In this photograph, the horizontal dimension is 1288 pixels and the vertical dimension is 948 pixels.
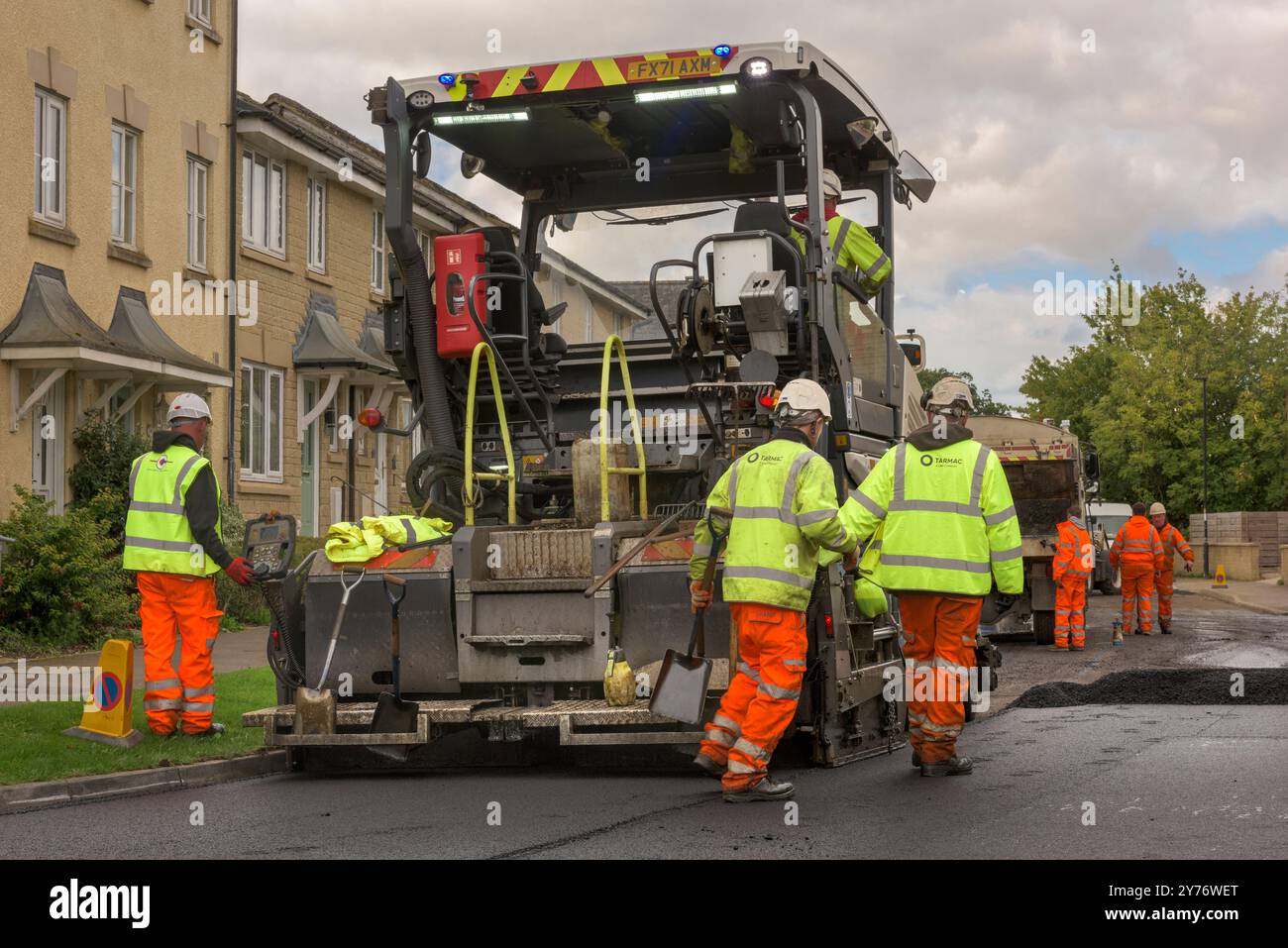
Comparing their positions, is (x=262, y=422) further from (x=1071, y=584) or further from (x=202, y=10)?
(x=1071, y=584)

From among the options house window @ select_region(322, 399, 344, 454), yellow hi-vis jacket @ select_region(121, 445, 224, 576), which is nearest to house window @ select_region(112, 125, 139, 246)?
house window @ select_region(322, 399, 344, 454)

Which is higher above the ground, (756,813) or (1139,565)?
(1139,565)

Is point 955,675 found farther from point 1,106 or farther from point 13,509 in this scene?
point 1,106

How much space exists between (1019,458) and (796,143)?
12.6 metres

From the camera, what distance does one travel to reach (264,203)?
2244 cm

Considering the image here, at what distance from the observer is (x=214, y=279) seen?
68.7 ft

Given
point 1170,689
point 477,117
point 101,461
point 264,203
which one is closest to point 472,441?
point 477,117

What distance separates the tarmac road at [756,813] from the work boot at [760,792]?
2.8 inches

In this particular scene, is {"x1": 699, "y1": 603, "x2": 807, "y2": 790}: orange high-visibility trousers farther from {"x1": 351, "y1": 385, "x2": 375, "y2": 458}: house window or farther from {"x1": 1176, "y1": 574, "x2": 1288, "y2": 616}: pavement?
{"x1": 1176, "y1": 574, "x2": 1288, "y2": 616}: pavement

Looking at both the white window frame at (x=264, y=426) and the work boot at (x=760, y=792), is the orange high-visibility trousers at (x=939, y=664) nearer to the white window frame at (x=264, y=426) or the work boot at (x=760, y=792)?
the work boot at (x=760, y=792)

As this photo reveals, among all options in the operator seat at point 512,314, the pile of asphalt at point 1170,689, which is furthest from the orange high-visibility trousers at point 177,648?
the pile of asphalt at point 1170,689

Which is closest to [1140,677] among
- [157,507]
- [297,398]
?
[157,507]

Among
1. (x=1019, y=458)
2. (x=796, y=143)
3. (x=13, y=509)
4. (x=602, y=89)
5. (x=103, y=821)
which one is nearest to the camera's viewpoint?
(x=103, y=821)

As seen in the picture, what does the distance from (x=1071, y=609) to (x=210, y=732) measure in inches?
429
